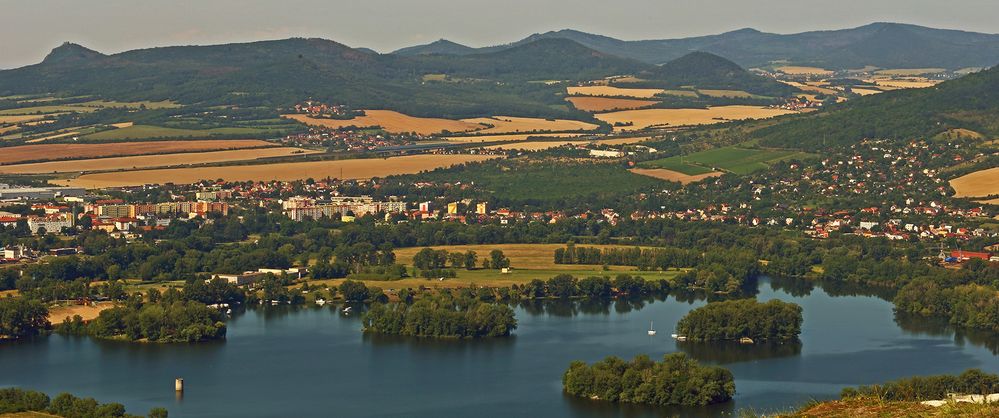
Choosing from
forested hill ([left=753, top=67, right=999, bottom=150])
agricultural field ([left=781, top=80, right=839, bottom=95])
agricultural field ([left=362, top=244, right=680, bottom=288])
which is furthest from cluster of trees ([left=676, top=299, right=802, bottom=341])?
agricultural field ([left=781, top=80, right=839, bottom=95])

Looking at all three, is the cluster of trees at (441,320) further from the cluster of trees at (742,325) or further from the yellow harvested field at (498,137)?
the yellow harvested field at (498,137)

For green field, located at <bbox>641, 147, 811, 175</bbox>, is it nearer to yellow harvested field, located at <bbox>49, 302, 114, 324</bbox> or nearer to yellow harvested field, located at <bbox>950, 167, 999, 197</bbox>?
yellow harvested field, located at <bbox>950, 167, 999, 197</bbox>

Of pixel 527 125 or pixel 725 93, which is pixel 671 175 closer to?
pixel 527 125

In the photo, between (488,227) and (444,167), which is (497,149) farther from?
(488,227)

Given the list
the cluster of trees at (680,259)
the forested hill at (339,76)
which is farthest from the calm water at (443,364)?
the forested hill at (339,76)

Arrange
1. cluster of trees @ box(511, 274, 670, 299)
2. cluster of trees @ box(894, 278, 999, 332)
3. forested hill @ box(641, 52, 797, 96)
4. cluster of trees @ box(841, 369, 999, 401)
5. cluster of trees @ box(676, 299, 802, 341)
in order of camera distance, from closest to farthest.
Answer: cluster of trees @ box(841, 369, 999, 401) → cluster of trees @ box(676, 299, 802, 341) → cluster of trees @ box(894, 278, 999, 332) → cluster of trees @ box(511, 274, 670, 299) → forested hill @ box(641, 52, 797, 96)

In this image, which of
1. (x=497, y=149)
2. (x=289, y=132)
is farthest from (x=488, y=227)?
(x=289, y=132)
